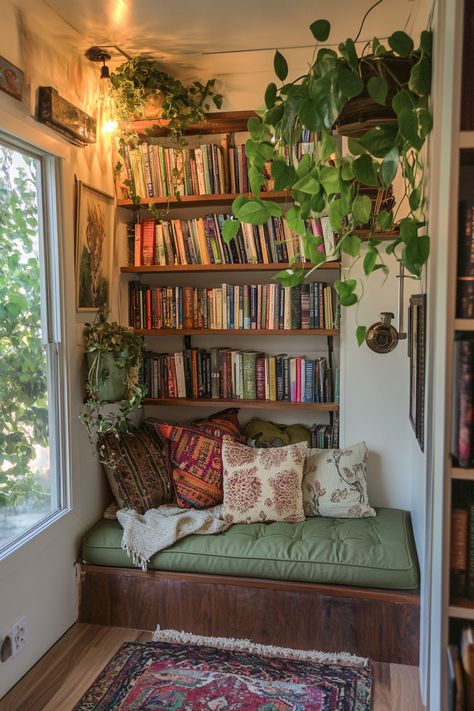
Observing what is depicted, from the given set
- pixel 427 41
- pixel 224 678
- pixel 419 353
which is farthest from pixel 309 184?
pixel 224 678

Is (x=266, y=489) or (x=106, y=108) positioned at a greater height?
(x=106, y=108)

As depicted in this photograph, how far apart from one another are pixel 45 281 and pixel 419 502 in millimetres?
1661

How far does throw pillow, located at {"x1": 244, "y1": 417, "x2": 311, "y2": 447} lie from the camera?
9.71ft

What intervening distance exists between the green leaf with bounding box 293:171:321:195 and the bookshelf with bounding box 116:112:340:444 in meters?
0.78

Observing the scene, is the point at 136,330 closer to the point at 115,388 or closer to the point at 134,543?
the point at 115,388

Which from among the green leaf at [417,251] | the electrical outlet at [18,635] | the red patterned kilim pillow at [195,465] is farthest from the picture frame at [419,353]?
the electrical outlet at [18,635]

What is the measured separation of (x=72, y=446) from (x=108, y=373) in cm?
34

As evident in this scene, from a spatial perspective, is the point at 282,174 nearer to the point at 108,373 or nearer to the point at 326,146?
the point at 326,146

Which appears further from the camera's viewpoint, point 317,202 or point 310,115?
point 317,202

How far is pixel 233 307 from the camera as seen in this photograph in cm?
290

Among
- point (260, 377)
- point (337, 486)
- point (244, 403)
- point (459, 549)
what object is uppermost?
point (260, 377)

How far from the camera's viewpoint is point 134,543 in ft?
8.02

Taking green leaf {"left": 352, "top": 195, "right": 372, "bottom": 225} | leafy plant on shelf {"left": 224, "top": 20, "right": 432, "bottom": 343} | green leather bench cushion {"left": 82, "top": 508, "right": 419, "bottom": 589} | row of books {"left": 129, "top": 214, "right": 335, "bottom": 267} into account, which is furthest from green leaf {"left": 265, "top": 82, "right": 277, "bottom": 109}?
green leather bench cushion {"left": 82, "top": 508, "right": 419, "bottom": 589}

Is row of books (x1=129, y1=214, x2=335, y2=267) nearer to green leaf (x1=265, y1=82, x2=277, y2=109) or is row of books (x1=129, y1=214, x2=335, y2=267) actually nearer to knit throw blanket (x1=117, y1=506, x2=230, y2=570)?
green leaf (x1=265, y1=82, x2=277, y2=109)
